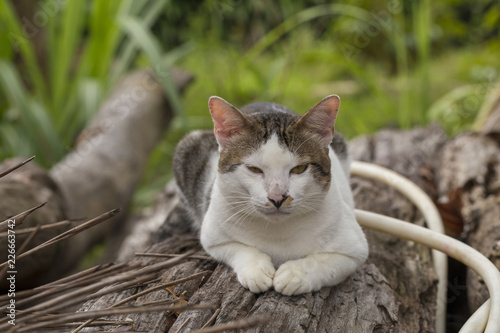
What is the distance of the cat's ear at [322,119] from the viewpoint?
1.54m

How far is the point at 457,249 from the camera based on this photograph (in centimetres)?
188

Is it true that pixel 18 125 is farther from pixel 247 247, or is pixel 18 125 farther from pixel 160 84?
pixel 247 247

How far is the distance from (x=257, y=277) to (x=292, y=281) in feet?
0.34

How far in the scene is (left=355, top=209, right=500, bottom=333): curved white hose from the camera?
1671 mm

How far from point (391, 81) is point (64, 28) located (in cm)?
349

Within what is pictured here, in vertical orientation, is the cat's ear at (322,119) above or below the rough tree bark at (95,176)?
above

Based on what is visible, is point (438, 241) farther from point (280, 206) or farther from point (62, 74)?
point (62, 74)

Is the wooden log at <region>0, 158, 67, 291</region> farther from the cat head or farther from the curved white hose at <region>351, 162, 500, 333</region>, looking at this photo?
the curved white hose at <region>351, 162, 500, 333</region>

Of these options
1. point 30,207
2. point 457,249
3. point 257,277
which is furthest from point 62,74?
point 457,249

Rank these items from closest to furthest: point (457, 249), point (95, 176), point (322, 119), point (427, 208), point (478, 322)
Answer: point (322, 119) → point (478, 322) → point (457, 249) → point (427, 208) → point (95, 176)

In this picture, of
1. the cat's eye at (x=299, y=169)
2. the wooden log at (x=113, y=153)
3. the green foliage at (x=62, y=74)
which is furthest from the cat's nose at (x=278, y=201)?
the green foliage at (x=62, y=74)

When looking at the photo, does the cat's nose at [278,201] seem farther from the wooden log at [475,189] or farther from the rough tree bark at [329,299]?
the wooden log at [475,189]

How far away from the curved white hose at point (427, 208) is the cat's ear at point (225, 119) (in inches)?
40.6

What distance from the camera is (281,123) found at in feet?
5.35
